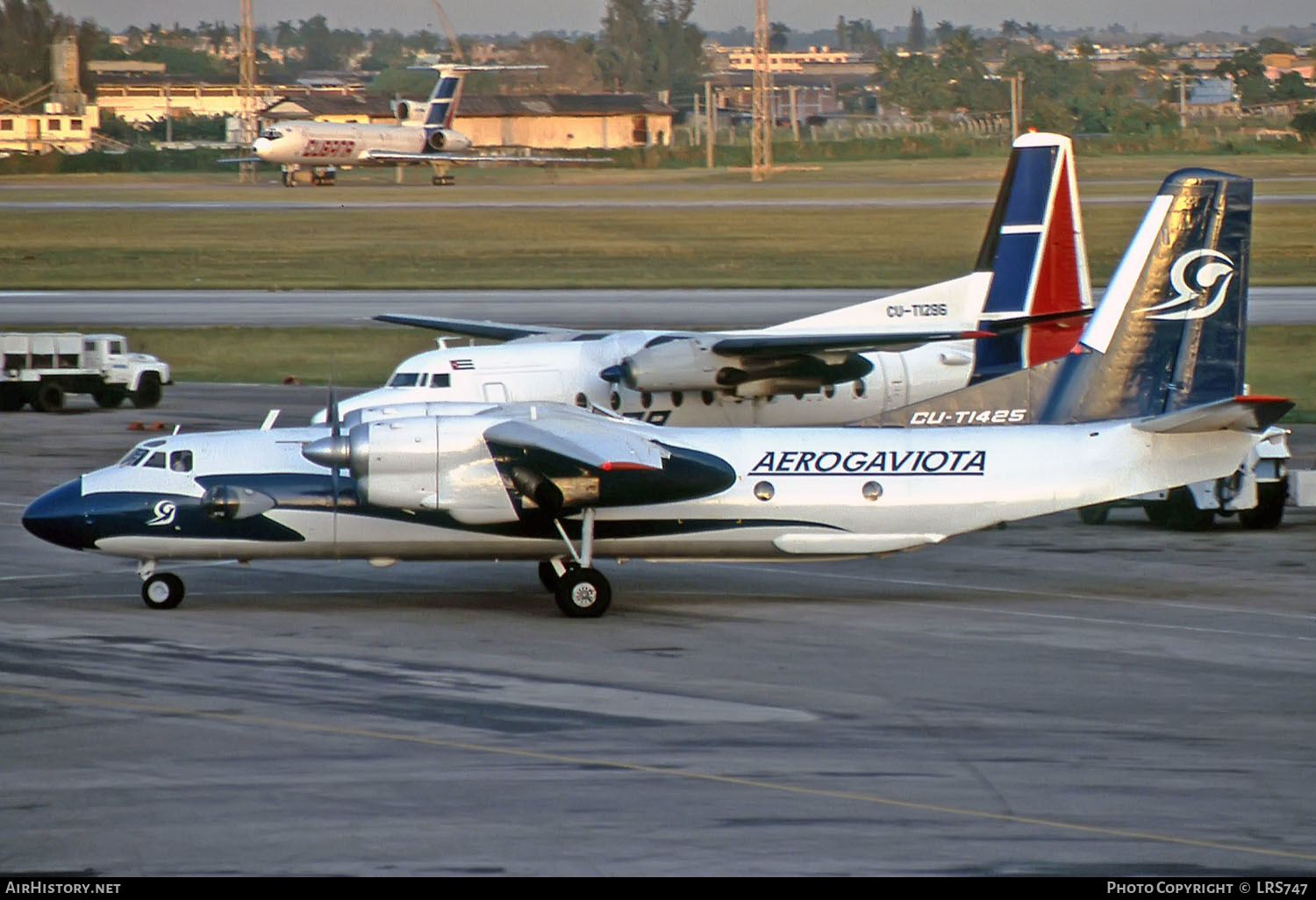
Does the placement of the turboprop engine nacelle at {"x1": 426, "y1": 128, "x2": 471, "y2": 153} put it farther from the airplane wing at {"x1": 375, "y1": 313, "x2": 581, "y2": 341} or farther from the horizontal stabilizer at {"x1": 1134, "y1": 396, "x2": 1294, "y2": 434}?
the horizontal stabilizer at {"x1": 1134, "y1": 396, "x2": 1294, "y2": 434}

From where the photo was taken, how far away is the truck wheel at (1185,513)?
28281mm

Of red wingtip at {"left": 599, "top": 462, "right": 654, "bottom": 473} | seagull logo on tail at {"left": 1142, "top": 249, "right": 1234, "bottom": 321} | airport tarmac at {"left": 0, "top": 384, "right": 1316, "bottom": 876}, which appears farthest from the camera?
seagull logo on tail at {"left": 1142, "top": 249, "right": 1234, "bottom": 321}

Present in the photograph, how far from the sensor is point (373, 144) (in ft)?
389

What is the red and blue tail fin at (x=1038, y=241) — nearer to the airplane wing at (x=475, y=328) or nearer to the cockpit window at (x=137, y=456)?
the airplane wing at (x=475, y=328)

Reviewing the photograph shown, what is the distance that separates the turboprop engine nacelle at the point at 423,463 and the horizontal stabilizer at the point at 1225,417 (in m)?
8.44

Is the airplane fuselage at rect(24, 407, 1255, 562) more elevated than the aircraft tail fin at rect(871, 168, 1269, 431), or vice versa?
the aircraft tail fin at rect(871, 168, 1269, 431)

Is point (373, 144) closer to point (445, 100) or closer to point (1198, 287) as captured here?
point (445, 100)

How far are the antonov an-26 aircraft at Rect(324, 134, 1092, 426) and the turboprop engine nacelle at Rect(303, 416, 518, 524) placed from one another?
16.6 feet

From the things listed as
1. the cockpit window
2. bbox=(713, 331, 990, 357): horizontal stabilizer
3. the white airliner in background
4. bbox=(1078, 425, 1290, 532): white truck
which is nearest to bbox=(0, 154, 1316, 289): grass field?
the white airliner in background

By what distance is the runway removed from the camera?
56.0 metres

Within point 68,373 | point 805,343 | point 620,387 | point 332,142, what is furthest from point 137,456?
point 332,142

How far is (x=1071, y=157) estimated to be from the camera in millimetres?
33219

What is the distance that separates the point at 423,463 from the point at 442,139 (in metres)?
104

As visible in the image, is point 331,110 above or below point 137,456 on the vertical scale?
above
